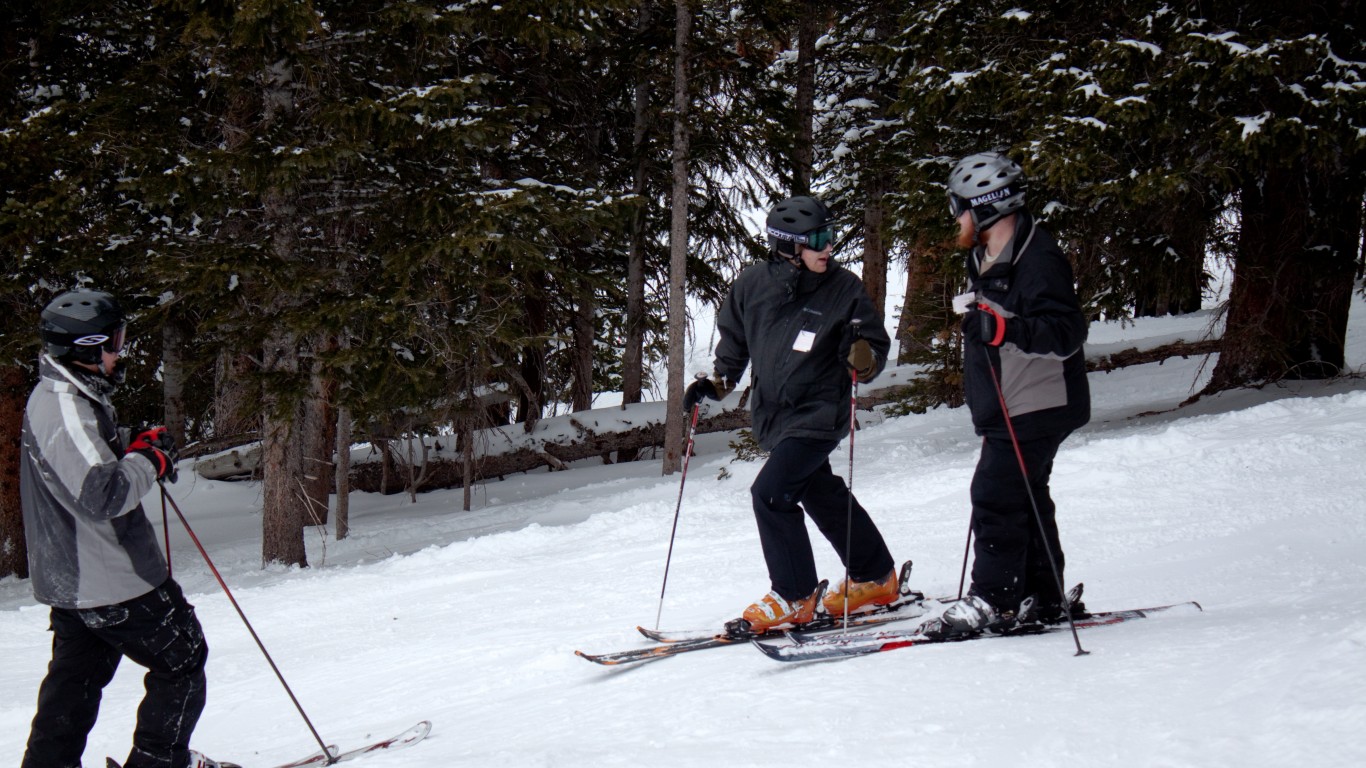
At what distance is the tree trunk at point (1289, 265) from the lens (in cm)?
1019

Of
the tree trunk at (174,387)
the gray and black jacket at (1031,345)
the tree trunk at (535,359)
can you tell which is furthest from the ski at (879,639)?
the tree trunk at (174,387)

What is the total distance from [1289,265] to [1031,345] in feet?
27.8

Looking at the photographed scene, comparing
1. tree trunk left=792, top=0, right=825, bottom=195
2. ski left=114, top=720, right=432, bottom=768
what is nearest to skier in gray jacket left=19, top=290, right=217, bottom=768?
ski left=114, top=720, right=432, bottom=768

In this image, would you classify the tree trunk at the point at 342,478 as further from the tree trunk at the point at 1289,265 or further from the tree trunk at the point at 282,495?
the tree trunk at the point at 1289,265

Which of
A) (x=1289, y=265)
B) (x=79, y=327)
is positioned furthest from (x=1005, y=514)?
(x=1289, y=265)

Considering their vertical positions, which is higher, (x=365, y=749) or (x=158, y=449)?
(x=158, y=449)

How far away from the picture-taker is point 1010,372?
404cm

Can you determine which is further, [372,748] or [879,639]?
[879,639]

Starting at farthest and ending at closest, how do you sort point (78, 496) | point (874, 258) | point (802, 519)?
point (874, 258), point (802, 519), point (78, 496)

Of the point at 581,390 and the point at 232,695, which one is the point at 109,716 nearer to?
the point at 232,695

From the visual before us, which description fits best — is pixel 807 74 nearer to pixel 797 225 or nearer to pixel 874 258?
pixel 874 258

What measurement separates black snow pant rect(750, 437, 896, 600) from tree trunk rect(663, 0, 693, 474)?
889cm

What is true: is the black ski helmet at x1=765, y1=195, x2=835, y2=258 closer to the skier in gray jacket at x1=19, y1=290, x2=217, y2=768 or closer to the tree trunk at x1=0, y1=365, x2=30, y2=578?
the skier in gray jacket at x1=19, y1=290, x2=217, y2=768

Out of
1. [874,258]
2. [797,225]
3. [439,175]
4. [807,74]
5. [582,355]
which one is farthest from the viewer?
[874,258]
